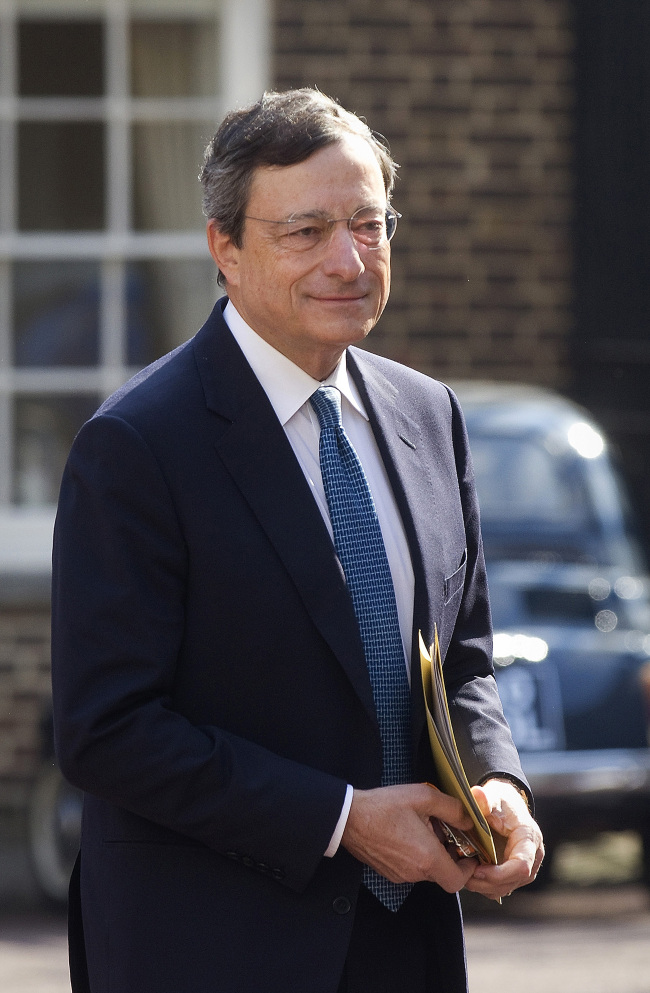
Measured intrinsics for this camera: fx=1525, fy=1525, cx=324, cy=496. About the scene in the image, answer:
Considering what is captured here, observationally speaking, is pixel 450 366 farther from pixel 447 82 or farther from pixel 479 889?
pixel 479 889

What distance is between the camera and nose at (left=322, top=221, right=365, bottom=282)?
2.23m

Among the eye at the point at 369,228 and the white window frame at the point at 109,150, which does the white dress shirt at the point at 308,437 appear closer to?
the eye at the point at 369,228

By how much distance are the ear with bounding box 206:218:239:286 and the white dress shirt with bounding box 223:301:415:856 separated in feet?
0.23

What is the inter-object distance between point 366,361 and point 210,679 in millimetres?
679

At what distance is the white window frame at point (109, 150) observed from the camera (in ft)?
25.8

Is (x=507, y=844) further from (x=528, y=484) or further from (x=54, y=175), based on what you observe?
(x=54, y=175)

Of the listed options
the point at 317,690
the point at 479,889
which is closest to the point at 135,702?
the point at 317,690

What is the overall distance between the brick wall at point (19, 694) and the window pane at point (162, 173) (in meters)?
2.13

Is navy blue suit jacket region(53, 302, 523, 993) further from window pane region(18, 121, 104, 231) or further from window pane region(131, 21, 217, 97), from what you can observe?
window pane region(131, 21, 217, 97)

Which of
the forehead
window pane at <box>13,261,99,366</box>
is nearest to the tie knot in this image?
the forehead

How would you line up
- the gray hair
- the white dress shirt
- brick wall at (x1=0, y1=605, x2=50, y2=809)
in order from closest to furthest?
the gray hair
the white dress shirt
brick wall at (x1=0, y1=605, x2=50, y2=809)

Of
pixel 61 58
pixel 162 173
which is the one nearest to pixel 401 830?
pixel 162 173

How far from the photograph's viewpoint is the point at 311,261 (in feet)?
7.30

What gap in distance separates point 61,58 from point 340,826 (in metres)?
6.59
